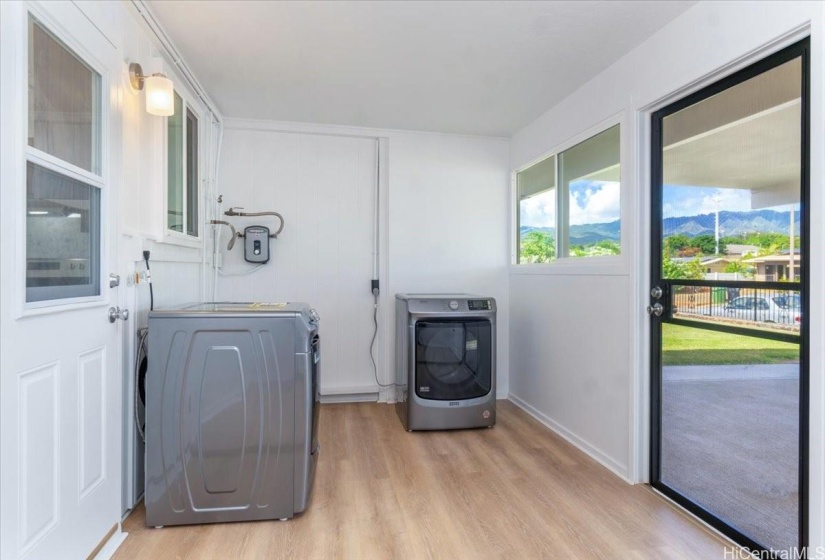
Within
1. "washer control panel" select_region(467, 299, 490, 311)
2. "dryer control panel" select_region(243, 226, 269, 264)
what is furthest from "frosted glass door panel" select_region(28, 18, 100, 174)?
"washer control panel" select_region(467, 299, 490, 311)

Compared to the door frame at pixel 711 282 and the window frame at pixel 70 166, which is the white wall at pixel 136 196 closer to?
the window frame at pixel 70 166

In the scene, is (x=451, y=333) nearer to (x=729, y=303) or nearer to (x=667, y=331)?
(x=667, y=331)

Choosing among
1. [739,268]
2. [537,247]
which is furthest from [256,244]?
[739,268]

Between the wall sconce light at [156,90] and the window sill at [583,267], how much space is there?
7.99ft

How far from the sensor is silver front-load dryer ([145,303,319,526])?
1.85 m

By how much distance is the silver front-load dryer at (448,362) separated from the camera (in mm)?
3018

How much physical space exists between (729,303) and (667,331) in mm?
383

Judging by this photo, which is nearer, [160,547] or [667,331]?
[160,547]

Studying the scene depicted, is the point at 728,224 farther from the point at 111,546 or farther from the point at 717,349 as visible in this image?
the point at 111,546

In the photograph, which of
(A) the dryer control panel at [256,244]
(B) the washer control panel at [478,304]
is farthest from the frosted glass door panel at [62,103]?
(B) the washer control panel at [478,304]

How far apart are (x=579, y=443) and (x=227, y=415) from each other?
84.4 inches

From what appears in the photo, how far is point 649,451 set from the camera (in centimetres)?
226

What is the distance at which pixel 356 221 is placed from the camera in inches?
145

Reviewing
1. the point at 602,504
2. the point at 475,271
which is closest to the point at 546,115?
the point at 475,271
